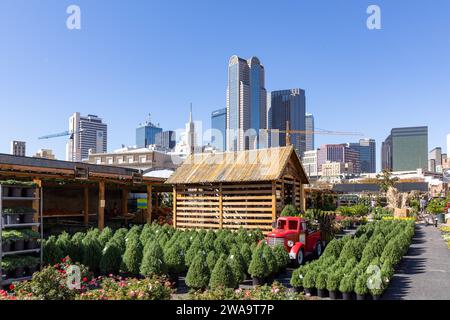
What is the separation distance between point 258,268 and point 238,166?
519 inches

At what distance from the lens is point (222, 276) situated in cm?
1174

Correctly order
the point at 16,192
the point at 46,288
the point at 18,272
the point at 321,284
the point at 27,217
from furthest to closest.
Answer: the point at 27,217, the point at 16,192, the point at 18,272, the point at 321,284, the point at 46,288

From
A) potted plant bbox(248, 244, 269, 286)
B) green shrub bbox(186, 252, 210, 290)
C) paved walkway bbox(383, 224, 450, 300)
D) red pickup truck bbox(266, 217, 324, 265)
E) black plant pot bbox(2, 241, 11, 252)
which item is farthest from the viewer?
red pickup truck bbox(266, 217, 324, 265)

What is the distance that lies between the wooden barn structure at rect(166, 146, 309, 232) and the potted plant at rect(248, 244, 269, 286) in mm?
10083

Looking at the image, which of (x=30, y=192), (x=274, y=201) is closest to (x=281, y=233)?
(x=274, y=201)

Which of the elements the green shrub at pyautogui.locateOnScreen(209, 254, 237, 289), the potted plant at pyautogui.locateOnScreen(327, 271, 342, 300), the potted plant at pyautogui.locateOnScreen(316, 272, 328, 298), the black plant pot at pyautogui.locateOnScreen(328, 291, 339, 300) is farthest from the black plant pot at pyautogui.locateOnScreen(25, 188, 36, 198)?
the black plant pot at pyautogui.locateOnScreen(328, 291, 339, 300)

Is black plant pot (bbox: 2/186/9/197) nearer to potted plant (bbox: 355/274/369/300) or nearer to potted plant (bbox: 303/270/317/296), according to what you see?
potted plant (bbox: 303/270/317/296)

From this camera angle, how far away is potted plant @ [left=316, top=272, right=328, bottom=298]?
11898 millimetres

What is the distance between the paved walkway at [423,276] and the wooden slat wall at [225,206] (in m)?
8.13

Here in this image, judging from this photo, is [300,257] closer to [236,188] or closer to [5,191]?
[236,188]

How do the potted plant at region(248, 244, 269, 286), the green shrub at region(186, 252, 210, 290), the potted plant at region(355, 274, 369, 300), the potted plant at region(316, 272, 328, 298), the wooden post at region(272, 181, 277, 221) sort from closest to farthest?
the potted plant at region(355, 274, 369, 300), the potted plant at region(316, 272, 328, 298), the green shrub at region(186, 252, 210, 290), the potted plant at region(248, 244, 269, 286), the wooden post at region(272, 181, 277, 221)

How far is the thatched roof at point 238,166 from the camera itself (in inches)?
968
